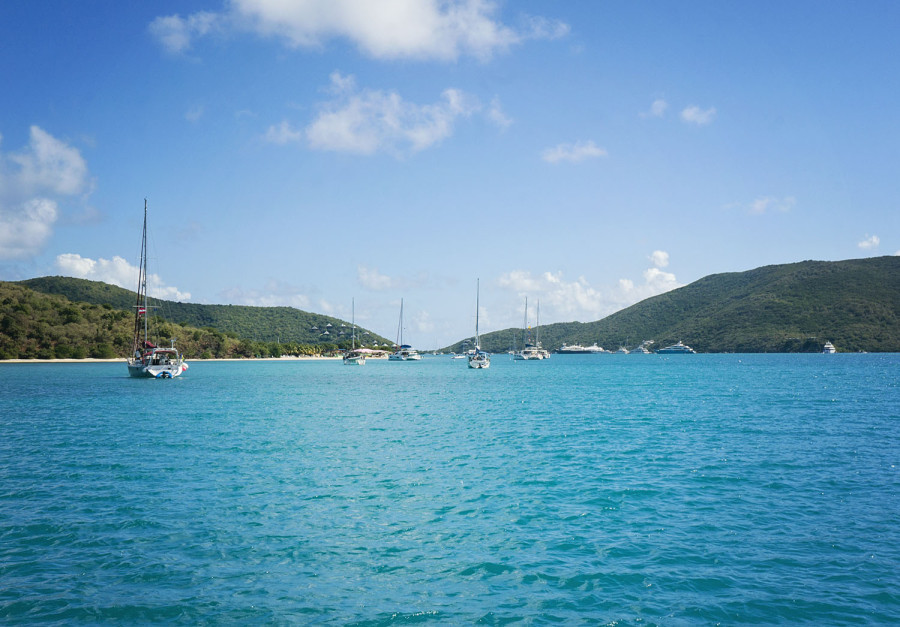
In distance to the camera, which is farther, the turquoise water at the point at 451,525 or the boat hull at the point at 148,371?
the boat hull at the point at 148,371

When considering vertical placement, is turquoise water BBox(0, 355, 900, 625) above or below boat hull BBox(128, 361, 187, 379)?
below

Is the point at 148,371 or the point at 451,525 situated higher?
the point at 148,371

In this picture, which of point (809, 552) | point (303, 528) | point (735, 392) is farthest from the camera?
point (735, 392)

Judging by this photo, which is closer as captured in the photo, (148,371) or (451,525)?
(451,525)

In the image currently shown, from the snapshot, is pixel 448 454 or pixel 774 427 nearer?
pixel 448 454

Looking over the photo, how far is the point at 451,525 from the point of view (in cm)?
1483

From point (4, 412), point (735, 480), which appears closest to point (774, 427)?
point (735, 480)

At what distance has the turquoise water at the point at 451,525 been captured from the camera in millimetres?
10078

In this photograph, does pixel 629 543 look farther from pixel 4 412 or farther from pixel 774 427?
pixel 4 412

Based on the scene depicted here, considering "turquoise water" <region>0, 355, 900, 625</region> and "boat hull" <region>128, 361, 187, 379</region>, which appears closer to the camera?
"turquoise water" <region>0, 355, 900, 625</region>

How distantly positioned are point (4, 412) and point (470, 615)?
43.8 meters

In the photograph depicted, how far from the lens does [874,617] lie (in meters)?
9.55

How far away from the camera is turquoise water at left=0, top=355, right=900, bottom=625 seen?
10.1 metres

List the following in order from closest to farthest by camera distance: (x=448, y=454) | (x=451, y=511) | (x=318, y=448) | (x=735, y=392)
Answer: (x=451, y=511), (x=448, y=454), (x=318, y=448), (x=735, y=392)
